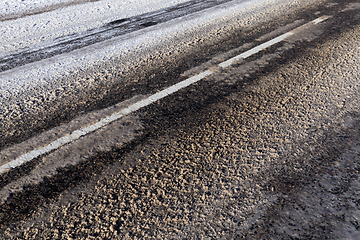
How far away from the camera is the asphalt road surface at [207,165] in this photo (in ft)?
6.72

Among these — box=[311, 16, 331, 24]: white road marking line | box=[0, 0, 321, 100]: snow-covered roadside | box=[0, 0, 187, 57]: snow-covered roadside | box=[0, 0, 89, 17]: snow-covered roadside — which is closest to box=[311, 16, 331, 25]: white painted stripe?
box=[311, 16, 331, 24]: white road marking line

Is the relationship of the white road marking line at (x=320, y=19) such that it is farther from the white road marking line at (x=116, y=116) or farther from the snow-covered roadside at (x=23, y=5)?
the snow-covered roadside at (x=23, y=5)

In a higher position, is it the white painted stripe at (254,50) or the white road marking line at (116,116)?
the white painted stripe at (254,50)

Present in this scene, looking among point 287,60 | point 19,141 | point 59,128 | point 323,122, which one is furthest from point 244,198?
point 287,60

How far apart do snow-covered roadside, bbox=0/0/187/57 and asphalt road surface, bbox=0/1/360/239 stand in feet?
9.55

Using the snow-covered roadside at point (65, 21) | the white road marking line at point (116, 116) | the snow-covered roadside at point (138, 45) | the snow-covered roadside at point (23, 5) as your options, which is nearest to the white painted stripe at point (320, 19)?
the snow-covered roadside at point (138, 45)

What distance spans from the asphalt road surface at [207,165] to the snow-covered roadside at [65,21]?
2.91 meters

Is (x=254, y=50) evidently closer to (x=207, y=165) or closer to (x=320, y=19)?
(x=320, y=19)

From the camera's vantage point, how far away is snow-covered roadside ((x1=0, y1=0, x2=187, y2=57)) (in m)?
5.53

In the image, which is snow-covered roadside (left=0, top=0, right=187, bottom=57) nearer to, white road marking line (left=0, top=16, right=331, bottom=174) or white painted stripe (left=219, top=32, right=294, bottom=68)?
white road marking line (left=0, top=16, right=331, bottom=174)

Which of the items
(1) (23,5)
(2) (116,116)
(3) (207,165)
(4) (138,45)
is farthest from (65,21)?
(3) (207,165)

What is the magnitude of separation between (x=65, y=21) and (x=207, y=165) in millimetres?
5468

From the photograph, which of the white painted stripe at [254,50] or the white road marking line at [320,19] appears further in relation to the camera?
the white road marking line at [320,19]

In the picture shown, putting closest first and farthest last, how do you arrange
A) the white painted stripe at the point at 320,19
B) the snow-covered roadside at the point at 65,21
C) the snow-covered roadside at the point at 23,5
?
1. the snow-covered roadside at the point at 65,21
2. the white painted stripe at the point at 320,19
3. the snow-covered roadside at the point at 23,5
